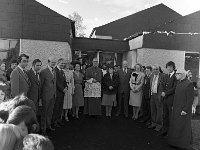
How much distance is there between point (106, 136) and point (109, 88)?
2.72m

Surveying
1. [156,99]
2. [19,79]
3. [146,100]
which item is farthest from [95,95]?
[19,79]

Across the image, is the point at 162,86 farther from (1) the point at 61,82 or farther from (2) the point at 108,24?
(2) the point at 108,24

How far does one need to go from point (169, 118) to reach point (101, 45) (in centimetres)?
1007

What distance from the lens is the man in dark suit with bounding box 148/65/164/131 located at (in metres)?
7.12

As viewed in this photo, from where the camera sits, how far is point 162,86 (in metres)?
6.90

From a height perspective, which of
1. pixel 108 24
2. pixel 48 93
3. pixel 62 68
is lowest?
pixel 48 93

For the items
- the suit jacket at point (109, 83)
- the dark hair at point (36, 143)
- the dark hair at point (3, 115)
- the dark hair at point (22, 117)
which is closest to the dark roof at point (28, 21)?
the suit jacket at point (109, 83)

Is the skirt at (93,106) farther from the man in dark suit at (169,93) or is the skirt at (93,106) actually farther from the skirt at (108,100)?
the man in dark suit at (169,93)

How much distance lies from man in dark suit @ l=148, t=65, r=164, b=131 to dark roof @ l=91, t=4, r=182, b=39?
17279 millimetres

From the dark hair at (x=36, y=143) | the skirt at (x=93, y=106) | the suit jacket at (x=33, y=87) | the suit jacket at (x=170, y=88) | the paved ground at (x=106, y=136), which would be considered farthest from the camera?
the skirt at (x=93, y=106)

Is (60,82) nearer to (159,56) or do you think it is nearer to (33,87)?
(33,87)

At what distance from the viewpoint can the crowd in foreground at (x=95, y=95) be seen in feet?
16.0

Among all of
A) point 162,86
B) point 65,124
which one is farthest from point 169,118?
point 65,124

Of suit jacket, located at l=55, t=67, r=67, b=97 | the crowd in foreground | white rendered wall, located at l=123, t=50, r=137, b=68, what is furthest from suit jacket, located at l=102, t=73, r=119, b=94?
white rendered wall, located at l=123, t=50, r=137, b=68
